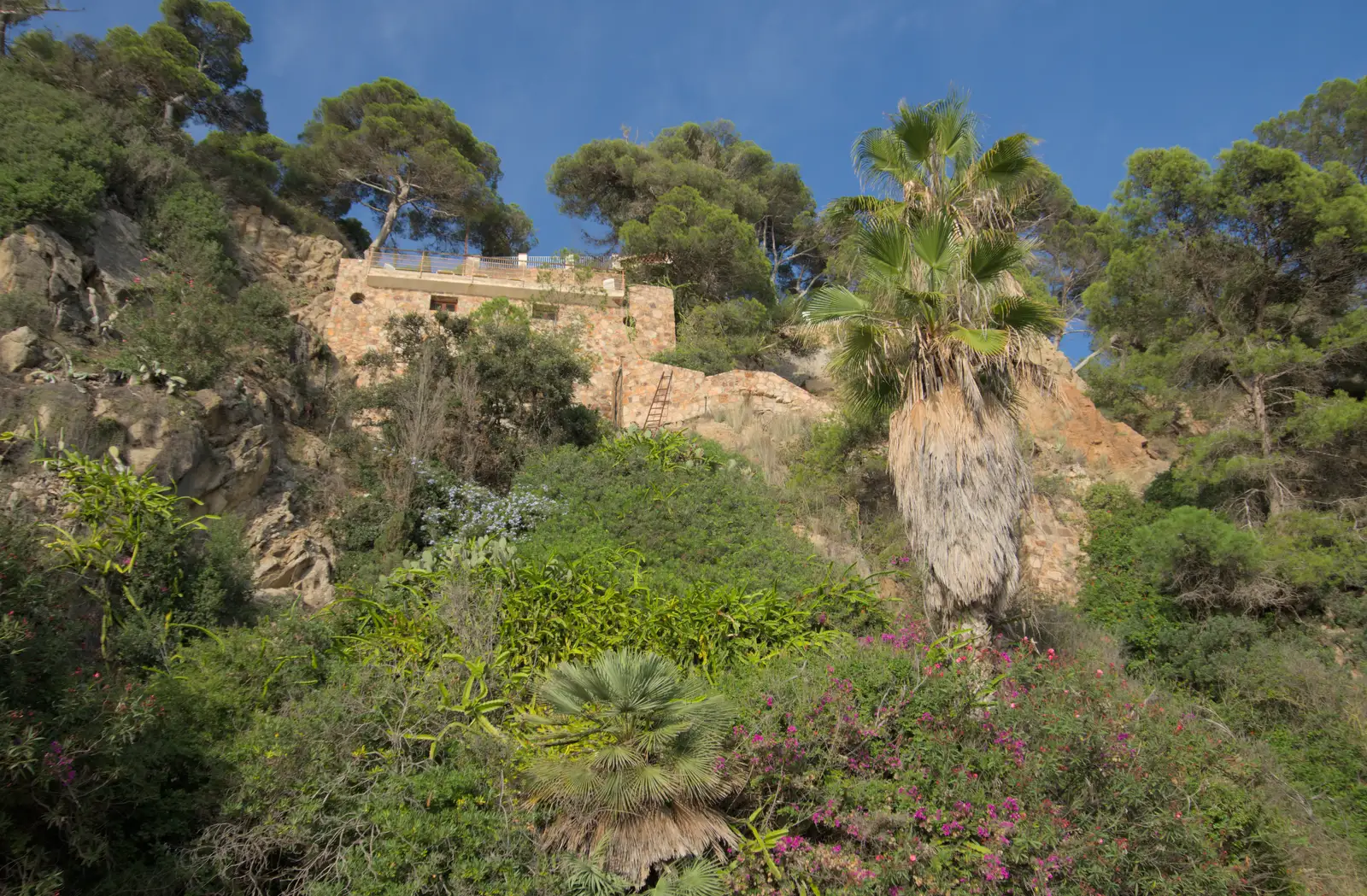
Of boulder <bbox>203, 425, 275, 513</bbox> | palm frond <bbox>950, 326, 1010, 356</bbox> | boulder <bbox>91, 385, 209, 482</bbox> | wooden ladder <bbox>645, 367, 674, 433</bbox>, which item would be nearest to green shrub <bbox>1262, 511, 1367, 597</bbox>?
palm frond <bbox>950, 326, 1010, 356</bbox>

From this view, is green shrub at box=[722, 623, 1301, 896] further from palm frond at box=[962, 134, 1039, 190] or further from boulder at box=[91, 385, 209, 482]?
boulder at box=[91, 385, 209, 482]

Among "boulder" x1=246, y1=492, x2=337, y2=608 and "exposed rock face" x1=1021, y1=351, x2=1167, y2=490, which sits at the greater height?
"exposed rock face" x1=1021, y1=351, x2=1167, y2=490

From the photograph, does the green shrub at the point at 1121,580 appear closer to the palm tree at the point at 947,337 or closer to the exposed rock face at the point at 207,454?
the palm tree at the point at 947,337

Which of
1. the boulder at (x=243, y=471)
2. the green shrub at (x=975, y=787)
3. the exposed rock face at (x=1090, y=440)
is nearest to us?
the green shrub at (x=975, y=787)

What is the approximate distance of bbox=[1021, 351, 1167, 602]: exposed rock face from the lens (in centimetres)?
1312

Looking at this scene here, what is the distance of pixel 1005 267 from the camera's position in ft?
29.9

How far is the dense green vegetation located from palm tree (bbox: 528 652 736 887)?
0.03m

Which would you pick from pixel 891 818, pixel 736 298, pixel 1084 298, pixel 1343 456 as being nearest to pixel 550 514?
pixel 891 818

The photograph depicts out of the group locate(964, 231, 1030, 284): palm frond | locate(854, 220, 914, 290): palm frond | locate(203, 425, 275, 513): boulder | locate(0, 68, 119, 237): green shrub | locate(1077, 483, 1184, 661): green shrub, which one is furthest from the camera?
locate(0, 68, 119, 237): green shrub

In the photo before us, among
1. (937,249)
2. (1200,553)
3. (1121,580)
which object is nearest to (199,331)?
Answer: (937,249)

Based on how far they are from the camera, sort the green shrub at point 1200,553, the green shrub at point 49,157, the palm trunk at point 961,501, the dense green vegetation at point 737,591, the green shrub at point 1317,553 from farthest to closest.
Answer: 1. the green shrub at point 49,157
2. the green shrub at point 1200,553
3. the green shrub at point 1317,553
4. the palm trunk at point 961,501
5. the dense green vegetation at point 737,591

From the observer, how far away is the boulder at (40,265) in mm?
11102

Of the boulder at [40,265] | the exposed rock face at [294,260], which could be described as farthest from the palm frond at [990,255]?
the exposed rock face at [294,260]

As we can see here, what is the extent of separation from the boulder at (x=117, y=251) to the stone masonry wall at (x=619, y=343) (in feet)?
14.9
